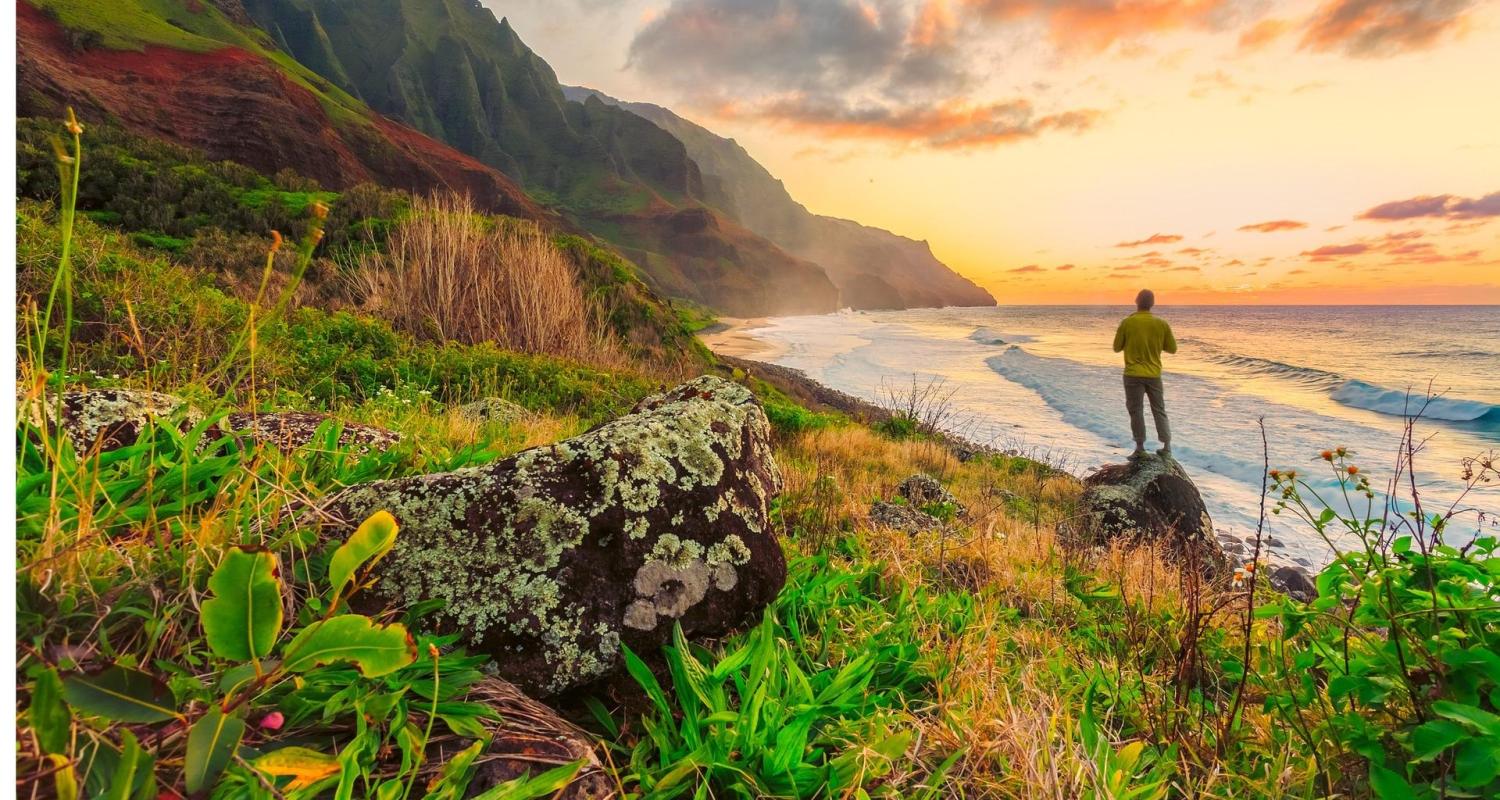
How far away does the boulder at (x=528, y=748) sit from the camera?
1.26 meters

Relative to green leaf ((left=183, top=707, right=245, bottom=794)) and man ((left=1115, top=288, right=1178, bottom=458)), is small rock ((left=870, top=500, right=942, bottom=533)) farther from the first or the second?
man ((left=1115, top=288, right=1178, bottom=458))

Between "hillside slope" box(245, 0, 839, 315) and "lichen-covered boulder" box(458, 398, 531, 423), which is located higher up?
"hillside slope" box(245, 0, 839, 315)

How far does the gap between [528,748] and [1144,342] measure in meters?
12.2

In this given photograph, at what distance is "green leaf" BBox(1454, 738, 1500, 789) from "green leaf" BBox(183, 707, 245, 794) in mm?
2266

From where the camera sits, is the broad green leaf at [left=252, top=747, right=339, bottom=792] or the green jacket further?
the green jacket

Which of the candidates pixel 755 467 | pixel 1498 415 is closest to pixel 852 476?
pixel 755 467

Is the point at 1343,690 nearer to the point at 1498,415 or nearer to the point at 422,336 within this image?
the point at 422,336

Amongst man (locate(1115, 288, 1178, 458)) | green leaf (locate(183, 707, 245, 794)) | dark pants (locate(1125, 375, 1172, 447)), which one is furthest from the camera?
dark pants (locate(1125, 375, 1172, 447))

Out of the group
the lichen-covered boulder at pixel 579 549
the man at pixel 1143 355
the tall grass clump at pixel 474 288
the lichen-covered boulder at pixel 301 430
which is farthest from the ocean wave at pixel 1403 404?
the lichen-covered boulder at pixel 301 430

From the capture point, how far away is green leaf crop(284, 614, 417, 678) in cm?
102

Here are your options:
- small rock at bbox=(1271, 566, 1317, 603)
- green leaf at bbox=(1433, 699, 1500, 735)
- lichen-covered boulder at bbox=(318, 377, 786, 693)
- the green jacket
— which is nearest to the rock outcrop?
lichen-covered boulder at bbox=(318, 377, 786, 693)

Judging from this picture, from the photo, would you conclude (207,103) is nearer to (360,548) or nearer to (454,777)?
(360,548)

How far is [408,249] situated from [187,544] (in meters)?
10.2

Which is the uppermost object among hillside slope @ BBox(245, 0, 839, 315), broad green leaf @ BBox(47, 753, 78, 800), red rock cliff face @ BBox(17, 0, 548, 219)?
hillside slope @ BBox(245, 0, 839, 315)
